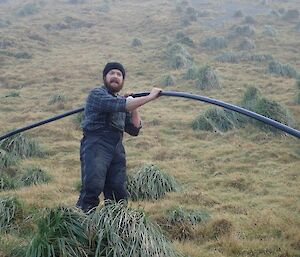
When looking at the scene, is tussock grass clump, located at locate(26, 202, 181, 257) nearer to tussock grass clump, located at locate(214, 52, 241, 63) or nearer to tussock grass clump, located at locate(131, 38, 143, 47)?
tussock grass clump, located at locate(214, 52, 241, 63)

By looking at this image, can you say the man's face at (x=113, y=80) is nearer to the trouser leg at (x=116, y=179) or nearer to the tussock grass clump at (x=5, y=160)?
the trouser leg at (x=116, y=179)

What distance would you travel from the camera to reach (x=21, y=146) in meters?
10.3

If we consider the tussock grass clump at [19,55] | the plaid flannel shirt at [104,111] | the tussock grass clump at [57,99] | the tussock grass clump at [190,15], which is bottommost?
the tussock grass clump at [57,99]

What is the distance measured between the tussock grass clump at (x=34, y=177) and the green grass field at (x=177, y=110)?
0.40 ft

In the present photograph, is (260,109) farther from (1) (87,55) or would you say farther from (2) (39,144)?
(1) (87,55)

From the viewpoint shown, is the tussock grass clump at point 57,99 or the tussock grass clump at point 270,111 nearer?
the tussock grass clump at point 270,111

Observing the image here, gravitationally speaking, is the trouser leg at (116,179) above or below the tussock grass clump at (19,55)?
above

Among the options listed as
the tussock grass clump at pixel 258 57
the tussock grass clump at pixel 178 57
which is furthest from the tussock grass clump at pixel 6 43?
the tussock grass clump at pixel 258 57

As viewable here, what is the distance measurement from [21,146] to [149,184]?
3552 mm

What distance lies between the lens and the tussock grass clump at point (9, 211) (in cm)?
625

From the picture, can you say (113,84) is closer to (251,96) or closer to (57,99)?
(251,96)

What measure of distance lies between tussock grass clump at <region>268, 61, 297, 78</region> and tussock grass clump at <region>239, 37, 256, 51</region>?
4393mm

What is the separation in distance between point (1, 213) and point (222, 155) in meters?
5.33

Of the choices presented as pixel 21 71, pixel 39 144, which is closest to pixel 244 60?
pixel 21 71
